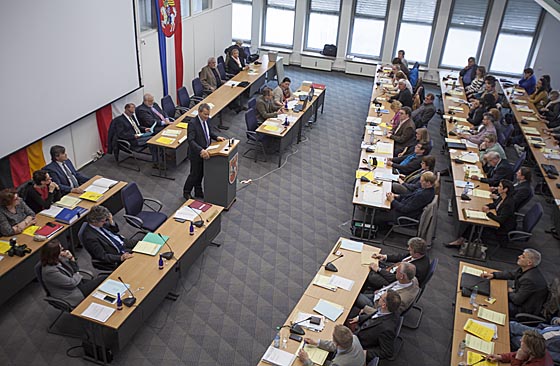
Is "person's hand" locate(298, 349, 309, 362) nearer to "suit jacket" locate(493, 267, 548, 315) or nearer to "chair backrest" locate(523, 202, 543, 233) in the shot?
"suit jacket" locate(493, 267, 548, 315)

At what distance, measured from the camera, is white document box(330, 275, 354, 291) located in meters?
6.22

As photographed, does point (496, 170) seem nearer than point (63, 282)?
No

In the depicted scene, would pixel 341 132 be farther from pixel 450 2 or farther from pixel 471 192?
pixel 450 2

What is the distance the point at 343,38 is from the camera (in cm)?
1645

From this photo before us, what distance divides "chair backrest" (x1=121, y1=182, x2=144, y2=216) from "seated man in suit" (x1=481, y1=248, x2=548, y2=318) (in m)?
5.25

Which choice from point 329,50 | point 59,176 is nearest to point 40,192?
point 59,176

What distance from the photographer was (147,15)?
37.0 feet

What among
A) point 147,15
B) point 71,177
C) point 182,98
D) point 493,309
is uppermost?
point 147,15

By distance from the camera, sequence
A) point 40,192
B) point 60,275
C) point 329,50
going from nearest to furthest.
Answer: point 60,275 < point 40,192 < point 329,50

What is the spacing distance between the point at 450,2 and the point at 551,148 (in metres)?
6.60

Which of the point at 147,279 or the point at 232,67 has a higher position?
the point at 232,67

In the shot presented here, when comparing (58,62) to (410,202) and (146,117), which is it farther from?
(410,202)

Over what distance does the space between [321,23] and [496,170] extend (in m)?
9.40

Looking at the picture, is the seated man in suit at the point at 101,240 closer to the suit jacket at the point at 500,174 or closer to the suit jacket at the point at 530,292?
the suit jacket at the point at 530,292
